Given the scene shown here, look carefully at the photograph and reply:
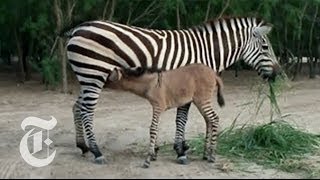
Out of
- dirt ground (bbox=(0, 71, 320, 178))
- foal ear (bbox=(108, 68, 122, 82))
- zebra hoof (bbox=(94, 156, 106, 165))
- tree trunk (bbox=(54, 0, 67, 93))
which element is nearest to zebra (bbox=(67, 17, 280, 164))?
zebra hoof (bbox=(94, 156, 106, 165))

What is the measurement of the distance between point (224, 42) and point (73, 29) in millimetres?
1908

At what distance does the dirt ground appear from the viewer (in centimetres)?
637

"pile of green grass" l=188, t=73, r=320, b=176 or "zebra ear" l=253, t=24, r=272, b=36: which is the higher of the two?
"zebra ear" l=253, t=24, r=272, b=36

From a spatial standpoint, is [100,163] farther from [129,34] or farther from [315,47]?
[315,47]

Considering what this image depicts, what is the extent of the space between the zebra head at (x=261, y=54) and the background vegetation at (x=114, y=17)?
623 cm

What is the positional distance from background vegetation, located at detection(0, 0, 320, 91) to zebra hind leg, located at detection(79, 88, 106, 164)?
6758mm

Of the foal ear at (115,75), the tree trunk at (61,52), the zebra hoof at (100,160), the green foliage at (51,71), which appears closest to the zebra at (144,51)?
the zebra hoof at (100,160)

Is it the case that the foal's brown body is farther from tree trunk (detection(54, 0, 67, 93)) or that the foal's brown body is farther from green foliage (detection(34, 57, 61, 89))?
green foliage (detection(34, 57, 61, 89))

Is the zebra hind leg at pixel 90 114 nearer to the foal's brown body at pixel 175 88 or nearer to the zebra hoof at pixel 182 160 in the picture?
the foal's brown body at pixel 175 88

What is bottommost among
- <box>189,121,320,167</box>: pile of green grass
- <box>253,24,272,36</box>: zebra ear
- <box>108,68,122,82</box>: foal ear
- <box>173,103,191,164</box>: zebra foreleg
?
<box>189,121,320,167</box>: pile of green grass

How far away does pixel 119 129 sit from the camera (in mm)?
9359

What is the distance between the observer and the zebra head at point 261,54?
7.79 m

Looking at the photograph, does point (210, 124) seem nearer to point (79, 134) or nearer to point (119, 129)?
point (79, 134)

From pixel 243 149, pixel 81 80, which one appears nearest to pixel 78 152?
pixel 81 80
